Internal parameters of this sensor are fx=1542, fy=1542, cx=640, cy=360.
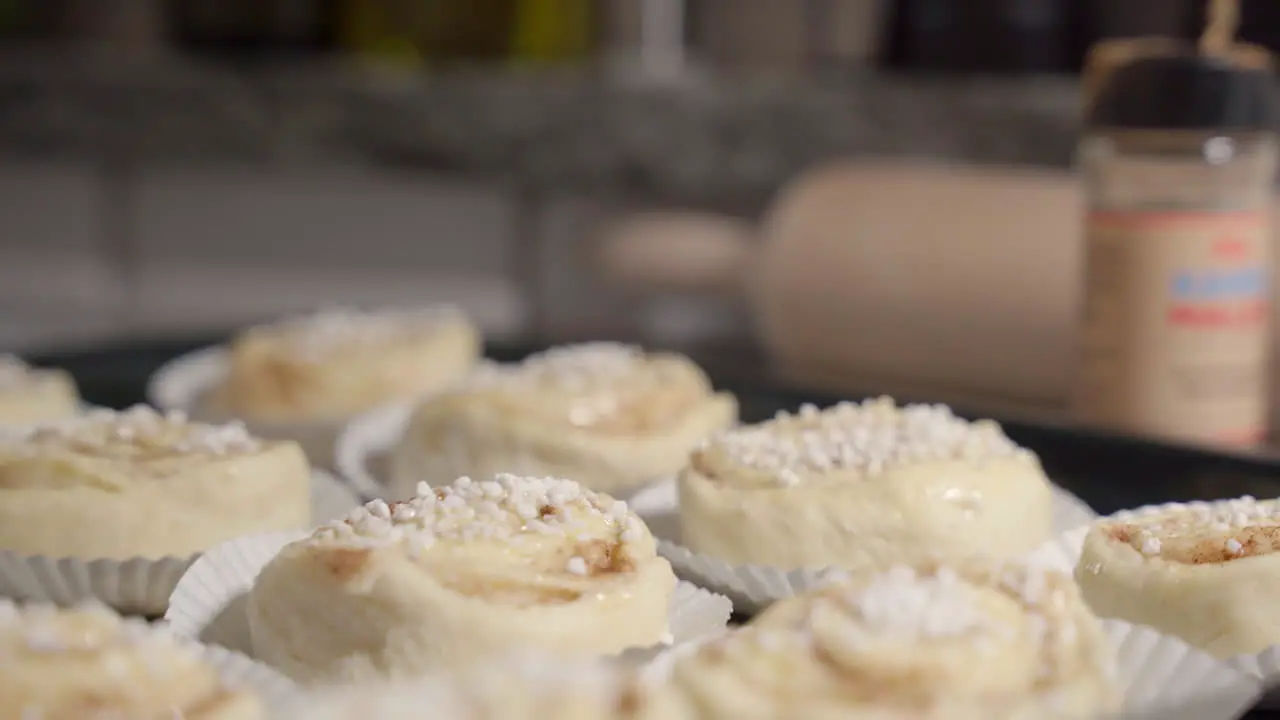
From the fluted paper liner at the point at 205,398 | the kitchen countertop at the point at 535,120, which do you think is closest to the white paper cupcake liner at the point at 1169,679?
the fluted paper liner at the point at 205,398

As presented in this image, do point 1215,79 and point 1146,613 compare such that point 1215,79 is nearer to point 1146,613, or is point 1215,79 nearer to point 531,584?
point 1146,613

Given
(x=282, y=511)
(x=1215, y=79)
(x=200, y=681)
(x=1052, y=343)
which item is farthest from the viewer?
(x=1052, y=343)

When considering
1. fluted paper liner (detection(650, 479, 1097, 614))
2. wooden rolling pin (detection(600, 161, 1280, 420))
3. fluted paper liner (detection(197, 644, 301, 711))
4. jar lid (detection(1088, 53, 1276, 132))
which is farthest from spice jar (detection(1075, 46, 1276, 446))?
fluted paper liner (detection(197, 644, 301, 711))

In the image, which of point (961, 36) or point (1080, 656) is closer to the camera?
point (1080, 656)

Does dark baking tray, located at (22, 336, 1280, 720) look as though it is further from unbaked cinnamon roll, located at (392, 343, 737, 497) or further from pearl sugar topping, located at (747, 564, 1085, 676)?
pearl sugar topping, located at (747, 564, 1085, 676)

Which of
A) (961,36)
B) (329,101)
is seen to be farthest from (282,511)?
(329,101)

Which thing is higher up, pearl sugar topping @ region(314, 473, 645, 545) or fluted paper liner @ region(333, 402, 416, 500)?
pearl sugar topping @ region(314, 473, 645, 545)
